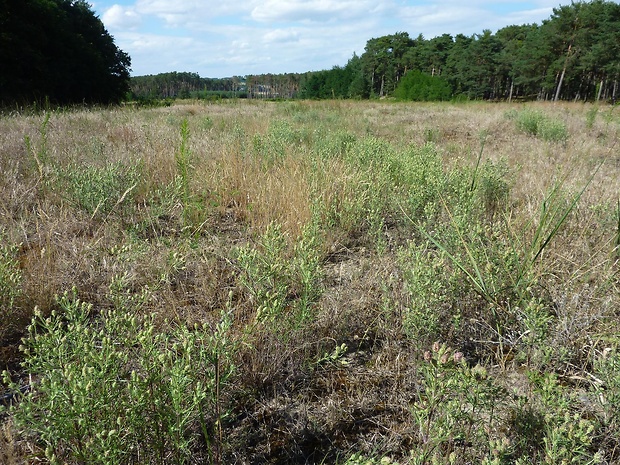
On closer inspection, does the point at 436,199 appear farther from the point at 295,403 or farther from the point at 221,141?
the point at 221,141

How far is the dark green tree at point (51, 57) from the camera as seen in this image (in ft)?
52.9

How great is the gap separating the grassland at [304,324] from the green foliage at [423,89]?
3219 centimetres

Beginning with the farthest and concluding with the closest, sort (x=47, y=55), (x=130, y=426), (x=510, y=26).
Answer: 1. (x=510, y=26)
2. (x=47, y=55)
3. (x=130, y=426)

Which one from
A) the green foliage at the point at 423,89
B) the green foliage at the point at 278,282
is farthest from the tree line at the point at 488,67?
the green foliage at the point at 278,282

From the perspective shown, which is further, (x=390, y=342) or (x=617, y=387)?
(x=390, y=342)

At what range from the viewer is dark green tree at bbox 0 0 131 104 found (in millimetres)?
16125

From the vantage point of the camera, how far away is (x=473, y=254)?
7.19ft

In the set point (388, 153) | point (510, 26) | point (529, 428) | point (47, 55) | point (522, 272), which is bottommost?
point (529, 428)

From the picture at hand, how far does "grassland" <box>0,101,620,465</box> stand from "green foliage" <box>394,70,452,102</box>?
106ft

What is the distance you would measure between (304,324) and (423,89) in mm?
37338

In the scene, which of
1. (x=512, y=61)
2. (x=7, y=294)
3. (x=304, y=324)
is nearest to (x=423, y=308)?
(x=304, y=324)

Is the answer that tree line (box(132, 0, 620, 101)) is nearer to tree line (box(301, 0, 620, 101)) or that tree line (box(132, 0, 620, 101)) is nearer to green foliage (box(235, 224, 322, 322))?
tree line (box(301, 0, 620, 101))

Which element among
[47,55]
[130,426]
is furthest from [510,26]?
[130,426]

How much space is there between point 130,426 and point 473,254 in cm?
189
